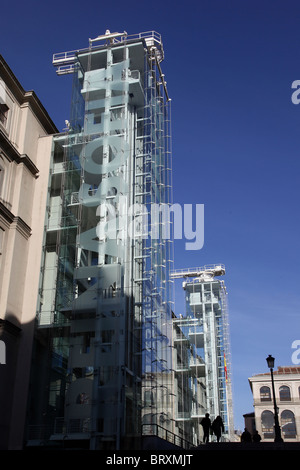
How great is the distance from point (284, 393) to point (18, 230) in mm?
64778

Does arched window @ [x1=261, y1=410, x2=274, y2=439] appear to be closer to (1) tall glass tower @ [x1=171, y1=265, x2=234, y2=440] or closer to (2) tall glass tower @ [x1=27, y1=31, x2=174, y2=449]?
(1) tall glass tower @ [x1=171, y1=265, x2=234, y2=440]

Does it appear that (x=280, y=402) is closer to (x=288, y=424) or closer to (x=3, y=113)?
(x=288, y=424)

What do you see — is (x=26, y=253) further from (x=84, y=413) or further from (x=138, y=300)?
(x=84, y=413)

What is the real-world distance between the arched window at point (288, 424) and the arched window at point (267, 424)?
183cm

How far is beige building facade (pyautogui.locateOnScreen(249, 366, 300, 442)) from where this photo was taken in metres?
78.4

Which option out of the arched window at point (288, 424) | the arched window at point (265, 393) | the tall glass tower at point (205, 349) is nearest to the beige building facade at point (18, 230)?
the tall glass tower at point (205, 349)

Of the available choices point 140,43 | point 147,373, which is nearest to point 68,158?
point 140,43

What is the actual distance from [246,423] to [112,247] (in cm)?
9004

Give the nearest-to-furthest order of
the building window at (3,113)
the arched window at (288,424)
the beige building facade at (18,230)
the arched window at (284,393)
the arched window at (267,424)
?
the beige building facade at (18,230)
the building window at (3,113)
the arched window at (288,424)
the arched window at (267,424)
the arched window at (284,393)

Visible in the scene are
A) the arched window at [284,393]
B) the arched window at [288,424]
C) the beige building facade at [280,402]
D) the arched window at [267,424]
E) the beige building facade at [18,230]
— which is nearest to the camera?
the beige building facade at [18,230]

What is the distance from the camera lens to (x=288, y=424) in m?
78.5

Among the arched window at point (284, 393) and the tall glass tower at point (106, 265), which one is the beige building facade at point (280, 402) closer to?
the arched window at point (284, 393)

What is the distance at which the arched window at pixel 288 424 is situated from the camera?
77.2 m

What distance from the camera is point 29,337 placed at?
27047 mm
